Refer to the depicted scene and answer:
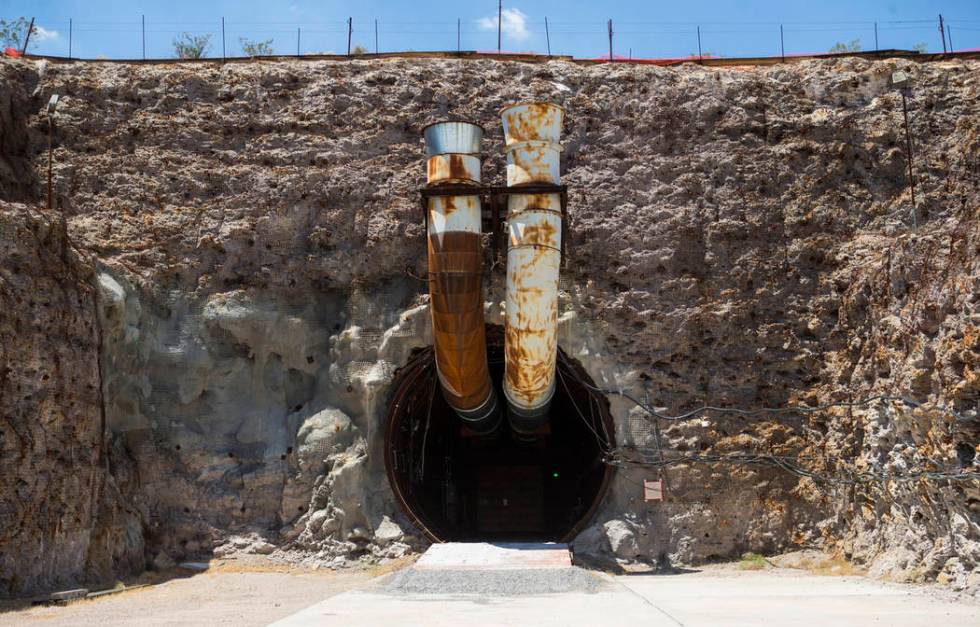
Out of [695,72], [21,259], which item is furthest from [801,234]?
[21,259]

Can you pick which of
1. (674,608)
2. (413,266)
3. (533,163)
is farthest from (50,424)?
(674,608)

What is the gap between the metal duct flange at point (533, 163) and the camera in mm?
13133

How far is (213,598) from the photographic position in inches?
450

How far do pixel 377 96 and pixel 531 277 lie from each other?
15.3 feet

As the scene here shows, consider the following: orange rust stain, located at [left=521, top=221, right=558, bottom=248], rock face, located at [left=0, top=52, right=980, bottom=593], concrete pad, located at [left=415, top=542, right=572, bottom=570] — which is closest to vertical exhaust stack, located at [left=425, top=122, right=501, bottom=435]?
orange rust stain, located at [left=521, top=221, right=558, bottom=248]

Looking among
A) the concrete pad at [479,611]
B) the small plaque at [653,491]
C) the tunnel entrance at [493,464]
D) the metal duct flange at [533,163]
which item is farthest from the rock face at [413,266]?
the concrete pad at [479,611]

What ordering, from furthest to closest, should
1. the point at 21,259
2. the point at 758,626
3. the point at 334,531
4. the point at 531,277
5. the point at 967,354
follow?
the point at 334,531
the point at 531,277
the point at 21,259
the point at 967,354
the point at 758,626

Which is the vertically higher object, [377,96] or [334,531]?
[377,96]

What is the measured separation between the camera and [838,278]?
47.7 feet

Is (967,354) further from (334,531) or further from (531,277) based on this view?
(334,531)

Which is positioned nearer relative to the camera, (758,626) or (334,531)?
(758,626)

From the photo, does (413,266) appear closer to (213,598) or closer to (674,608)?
(213,598)

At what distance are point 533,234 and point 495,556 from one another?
13.5 feet

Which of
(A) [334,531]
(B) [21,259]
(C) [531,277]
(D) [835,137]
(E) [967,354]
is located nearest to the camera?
(E) [967,354]
